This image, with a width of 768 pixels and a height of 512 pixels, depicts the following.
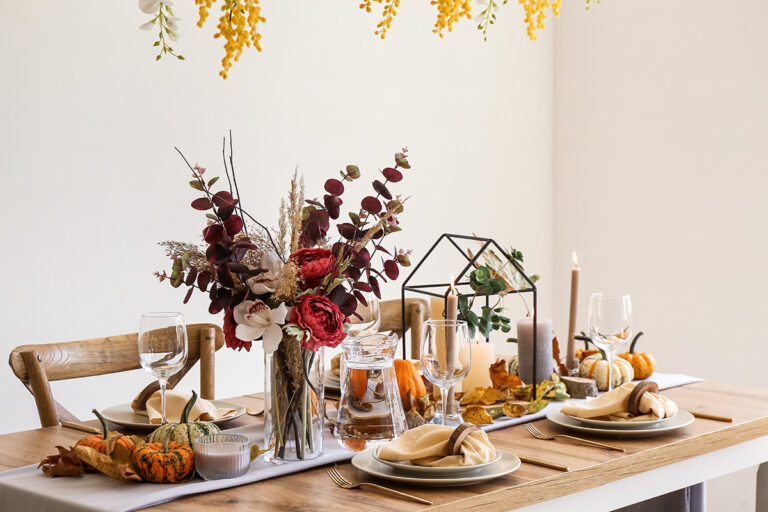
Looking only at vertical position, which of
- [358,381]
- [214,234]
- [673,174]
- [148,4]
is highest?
[148,4]

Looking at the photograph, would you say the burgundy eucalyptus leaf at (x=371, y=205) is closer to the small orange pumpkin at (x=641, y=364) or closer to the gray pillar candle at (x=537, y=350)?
the gray pillar candle at (x=537, y=350)

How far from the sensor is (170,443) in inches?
49.2

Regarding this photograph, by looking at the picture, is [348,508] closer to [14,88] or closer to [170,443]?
[170,443]

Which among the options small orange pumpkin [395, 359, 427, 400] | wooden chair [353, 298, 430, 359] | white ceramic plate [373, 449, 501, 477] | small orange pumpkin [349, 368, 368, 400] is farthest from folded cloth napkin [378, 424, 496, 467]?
wooden chair [353, 298, 430, 359]

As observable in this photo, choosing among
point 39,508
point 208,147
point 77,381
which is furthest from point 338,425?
point 208,147

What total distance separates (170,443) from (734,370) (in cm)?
264

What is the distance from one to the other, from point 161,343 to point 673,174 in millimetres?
2660

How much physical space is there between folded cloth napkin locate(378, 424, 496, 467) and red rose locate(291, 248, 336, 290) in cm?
26

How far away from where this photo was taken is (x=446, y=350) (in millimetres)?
1379

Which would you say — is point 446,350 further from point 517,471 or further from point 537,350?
point 537,350

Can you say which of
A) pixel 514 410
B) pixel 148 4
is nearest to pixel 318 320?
pixel 514 410

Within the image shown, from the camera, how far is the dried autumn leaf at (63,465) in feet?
4.08

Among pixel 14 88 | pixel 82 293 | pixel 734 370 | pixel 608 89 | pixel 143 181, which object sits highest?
pixel 608 89

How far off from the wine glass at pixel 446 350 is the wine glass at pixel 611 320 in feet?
1.60
